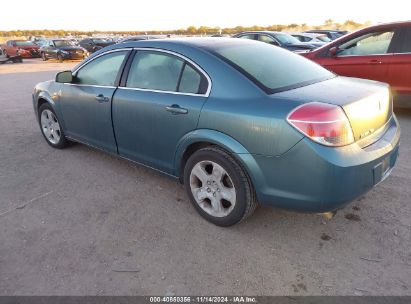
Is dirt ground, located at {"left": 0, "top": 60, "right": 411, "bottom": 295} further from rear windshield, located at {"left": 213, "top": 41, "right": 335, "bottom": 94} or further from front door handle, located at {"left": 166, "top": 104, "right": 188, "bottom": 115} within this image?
rear windshield, located at {"left": 213, "top": 41, "right": 335, "bottom": 94}

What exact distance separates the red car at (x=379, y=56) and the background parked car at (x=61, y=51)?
62.1ft

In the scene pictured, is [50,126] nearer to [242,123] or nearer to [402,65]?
[242,123]

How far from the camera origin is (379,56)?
584 centimetres

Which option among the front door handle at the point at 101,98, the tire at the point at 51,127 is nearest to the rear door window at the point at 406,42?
the front door handle at the point at 101,98

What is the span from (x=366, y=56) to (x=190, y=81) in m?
4.33

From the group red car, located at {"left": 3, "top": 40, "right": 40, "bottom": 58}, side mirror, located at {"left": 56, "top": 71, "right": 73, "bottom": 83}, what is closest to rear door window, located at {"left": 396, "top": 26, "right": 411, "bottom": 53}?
side mirror, located at {"left": 56, "top": 71, "right": 73, "bottom": 83}

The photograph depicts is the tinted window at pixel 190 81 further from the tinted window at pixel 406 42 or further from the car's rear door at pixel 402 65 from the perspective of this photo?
the tinted window at pixel 406 42

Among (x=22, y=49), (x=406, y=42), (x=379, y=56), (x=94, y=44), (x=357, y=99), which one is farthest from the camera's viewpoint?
(x=94, y=44)

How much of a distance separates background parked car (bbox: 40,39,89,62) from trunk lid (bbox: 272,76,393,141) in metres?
21.4

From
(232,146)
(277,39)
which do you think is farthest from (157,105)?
(277,39)

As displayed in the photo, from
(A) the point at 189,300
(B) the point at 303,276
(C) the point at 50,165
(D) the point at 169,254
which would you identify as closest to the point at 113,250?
(D) the point at 169,254

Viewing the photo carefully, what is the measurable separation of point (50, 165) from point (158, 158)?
1880 mm

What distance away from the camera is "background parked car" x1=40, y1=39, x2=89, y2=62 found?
21.5m

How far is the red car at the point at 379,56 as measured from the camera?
223 inches
